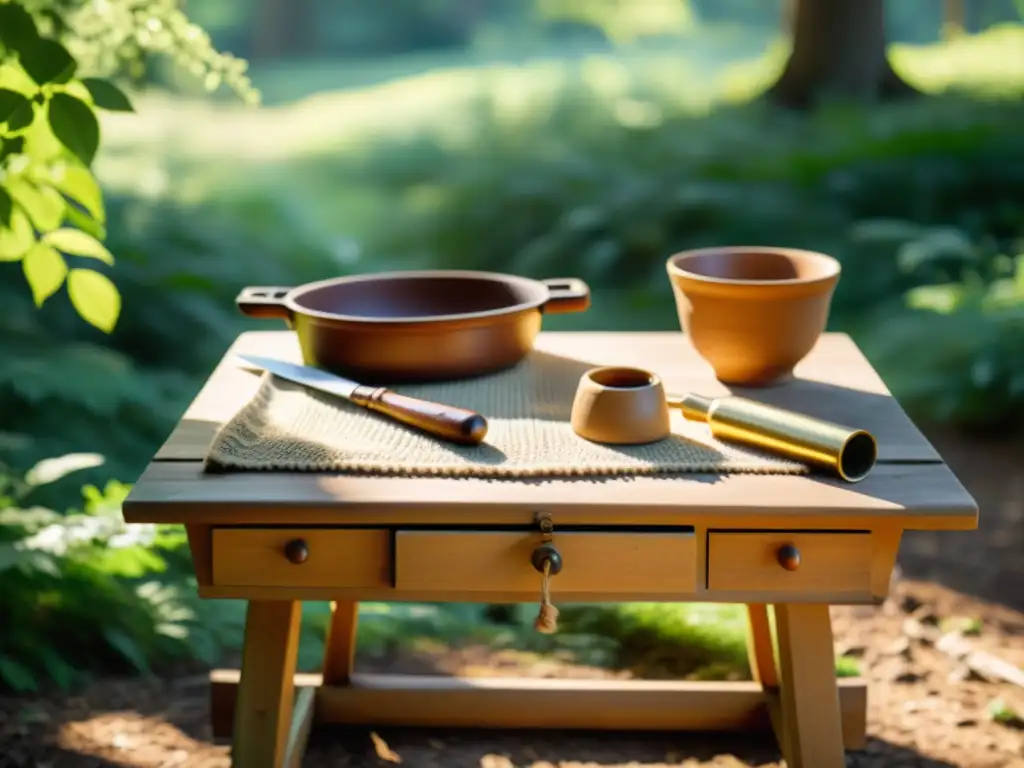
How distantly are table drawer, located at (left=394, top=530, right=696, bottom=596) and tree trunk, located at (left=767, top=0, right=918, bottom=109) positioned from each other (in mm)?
4892

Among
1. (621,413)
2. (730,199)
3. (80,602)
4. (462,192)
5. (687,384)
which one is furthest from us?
(462,192)

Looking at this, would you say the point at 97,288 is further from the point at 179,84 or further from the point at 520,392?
Answer: the point at 179,84

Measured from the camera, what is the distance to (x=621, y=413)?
5.17 ft

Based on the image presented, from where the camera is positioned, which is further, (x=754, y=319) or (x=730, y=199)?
(x=730, y=199)

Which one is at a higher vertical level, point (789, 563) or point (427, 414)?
point (427, 414)

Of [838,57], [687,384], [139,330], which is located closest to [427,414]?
[687,384]

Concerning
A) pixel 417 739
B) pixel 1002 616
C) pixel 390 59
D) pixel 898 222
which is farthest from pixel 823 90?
pixel 417 739

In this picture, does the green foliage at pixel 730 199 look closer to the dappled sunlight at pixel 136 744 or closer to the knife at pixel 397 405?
the dappled sunlight at pixel 136 744

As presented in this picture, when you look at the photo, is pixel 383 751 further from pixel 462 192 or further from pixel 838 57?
pixel 838 57

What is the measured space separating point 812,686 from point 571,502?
1.67 ft

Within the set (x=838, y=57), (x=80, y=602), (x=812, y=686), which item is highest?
(x=838, y=57)

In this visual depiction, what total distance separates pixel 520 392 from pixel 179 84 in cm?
620

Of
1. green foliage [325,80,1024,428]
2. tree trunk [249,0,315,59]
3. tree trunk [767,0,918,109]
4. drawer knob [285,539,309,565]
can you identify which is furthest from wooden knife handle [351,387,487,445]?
tree trunk [249,0,315,59]

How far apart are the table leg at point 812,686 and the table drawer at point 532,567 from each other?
0.89 ft
